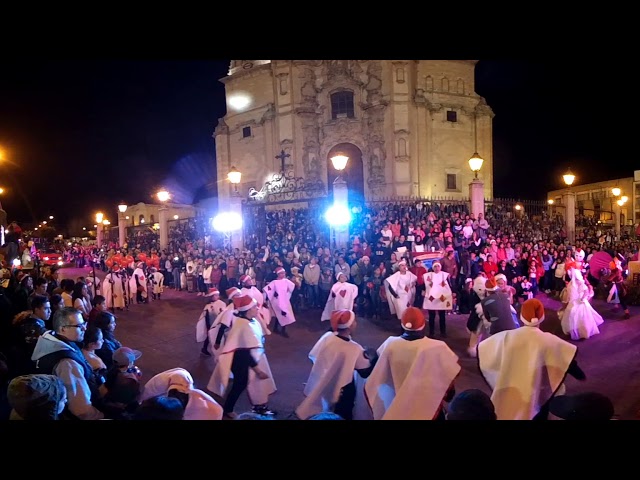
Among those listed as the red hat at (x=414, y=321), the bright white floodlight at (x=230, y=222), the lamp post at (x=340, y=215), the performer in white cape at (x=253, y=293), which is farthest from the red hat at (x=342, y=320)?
the bright white floodlight at (x=230, y=222)

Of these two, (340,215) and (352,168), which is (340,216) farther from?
(352,168)

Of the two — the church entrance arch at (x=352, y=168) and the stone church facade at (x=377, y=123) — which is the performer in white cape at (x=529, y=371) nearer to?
the stone church facade at (x=377, y=123)

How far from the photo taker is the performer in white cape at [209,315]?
9.21 metres

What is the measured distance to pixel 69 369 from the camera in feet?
14.1

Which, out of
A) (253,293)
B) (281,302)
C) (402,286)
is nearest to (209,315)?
Answer: (253,293)

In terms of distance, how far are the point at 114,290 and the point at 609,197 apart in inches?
1615

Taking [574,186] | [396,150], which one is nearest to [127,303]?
[396,150]

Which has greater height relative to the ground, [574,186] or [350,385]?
[574,186]

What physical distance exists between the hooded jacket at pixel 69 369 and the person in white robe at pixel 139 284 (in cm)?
1230

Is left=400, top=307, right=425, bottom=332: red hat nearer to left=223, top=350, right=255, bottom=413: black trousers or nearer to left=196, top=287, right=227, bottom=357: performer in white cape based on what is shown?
left=223, top=350, right=255, bottom=413: black trousers

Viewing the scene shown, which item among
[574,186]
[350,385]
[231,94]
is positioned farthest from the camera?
[574,186]

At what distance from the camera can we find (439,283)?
34.2 feet
